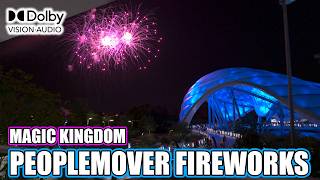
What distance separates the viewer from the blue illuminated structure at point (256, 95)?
137 feet

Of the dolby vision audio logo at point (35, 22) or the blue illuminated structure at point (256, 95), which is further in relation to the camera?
the blue illuminated structure at point (256, 95)

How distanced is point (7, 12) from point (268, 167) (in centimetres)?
775

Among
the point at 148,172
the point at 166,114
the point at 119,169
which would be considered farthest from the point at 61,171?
the point at 166,114

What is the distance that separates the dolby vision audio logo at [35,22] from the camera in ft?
34.4

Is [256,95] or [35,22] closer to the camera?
[35,22]

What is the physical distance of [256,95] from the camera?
161 feet

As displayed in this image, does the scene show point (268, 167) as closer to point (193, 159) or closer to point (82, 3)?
point (193, 159)

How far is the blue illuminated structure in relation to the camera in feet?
137

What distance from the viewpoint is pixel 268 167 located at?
1089 centimetres

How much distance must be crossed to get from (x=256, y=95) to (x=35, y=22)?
40830 mm

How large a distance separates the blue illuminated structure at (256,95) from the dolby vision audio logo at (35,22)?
33247 mm

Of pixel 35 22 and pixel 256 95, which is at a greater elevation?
pixel 256 95

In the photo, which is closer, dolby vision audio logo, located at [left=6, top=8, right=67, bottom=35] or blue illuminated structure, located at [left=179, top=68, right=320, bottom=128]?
dolby vision audio logo, located at [left=6, top=8, right=67, bottom=35]

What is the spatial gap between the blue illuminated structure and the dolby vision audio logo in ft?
109
